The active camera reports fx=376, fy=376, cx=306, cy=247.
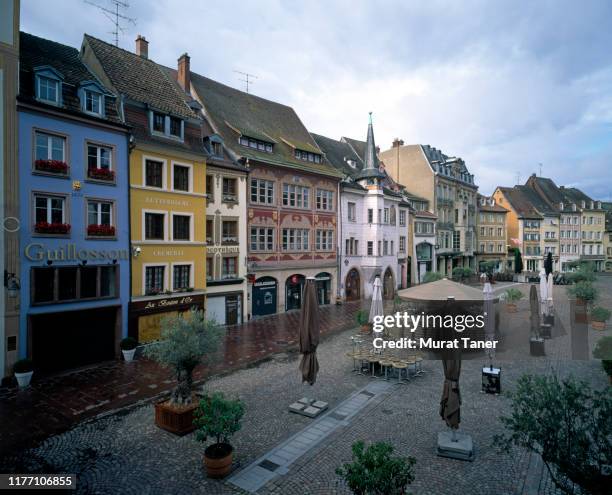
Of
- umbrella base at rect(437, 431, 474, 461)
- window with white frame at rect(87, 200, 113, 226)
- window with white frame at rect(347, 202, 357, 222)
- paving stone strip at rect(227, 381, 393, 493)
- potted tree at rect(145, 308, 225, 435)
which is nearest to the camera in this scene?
paving stone strip at rect(227, 381, 393, 493)

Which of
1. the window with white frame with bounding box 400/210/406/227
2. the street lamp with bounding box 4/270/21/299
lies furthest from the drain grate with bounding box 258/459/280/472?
the window with white frame with bounding box 400/210/406/227

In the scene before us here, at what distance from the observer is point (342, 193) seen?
33.8 m

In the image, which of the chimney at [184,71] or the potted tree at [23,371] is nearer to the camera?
the potted tree at [23,371]

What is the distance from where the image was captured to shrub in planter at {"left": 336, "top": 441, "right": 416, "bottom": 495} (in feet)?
18.5

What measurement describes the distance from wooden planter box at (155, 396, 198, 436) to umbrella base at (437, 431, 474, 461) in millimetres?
6502

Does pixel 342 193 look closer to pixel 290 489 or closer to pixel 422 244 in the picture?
pixel 422 244

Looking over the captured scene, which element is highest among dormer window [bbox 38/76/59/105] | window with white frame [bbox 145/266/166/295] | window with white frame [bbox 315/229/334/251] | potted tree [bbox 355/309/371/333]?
dormer window [bbox 38/76/59/105]

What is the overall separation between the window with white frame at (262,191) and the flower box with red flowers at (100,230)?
1046 centimetres

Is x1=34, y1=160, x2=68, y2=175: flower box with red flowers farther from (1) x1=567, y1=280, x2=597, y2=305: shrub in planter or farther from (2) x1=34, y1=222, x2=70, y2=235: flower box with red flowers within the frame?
(1) x1=567, y1=280, x2=597, y2=305: shrub in planter

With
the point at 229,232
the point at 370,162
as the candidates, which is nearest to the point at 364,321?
the point at 229,232

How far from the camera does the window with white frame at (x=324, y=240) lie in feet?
104

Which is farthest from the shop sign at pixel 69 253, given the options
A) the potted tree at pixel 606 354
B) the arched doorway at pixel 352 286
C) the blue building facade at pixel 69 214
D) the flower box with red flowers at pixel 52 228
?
the arched doorway at pixel 352 286

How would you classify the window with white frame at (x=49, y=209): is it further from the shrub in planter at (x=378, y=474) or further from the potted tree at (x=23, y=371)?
the shrub in planter at (x=378, y=474)

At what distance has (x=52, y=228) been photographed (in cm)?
1541
